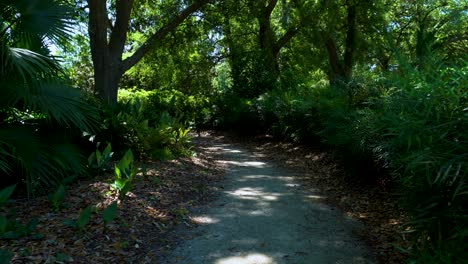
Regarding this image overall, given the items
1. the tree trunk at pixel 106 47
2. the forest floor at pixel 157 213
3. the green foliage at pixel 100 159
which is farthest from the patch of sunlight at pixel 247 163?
the green foliage at pixel 100 159

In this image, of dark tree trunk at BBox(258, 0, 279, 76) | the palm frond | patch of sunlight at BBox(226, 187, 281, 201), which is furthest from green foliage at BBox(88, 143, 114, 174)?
dark tree trunk at BBox(258, 0, 279, 76)

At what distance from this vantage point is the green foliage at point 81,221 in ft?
13.2

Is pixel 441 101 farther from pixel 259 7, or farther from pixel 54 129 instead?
pixel 259 7

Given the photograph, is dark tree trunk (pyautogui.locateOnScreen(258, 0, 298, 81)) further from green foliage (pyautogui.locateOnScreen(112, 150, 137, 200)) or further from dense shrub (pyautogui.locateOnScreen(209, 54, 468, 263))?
dense shrub (pyautogui.locateOnScreen(209, 54, 468, 263))

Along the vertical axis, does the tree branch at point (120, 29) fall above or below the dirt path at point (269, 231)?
above

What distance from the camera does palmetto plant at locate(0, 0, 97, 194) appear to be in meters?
4.94

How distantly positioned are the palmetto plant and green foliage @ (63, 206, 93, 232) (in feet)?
3.58

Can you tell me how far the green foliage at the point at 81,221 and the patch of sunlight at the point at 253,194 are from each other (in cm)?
275

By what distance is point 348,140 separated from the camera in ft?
21.0

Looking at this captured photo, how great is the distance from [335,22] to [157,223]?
11621 millimetres

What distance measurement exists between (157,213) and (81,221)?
1.30m

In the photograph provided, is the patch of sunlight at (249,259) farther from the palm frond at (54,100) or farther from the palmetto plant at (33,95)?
the palm frond at (54,100)

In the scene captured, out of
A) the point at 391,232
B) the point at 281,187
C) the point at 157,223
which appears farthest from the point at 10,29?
the point at 391,232

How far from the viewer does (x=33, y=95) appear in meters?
5.07
